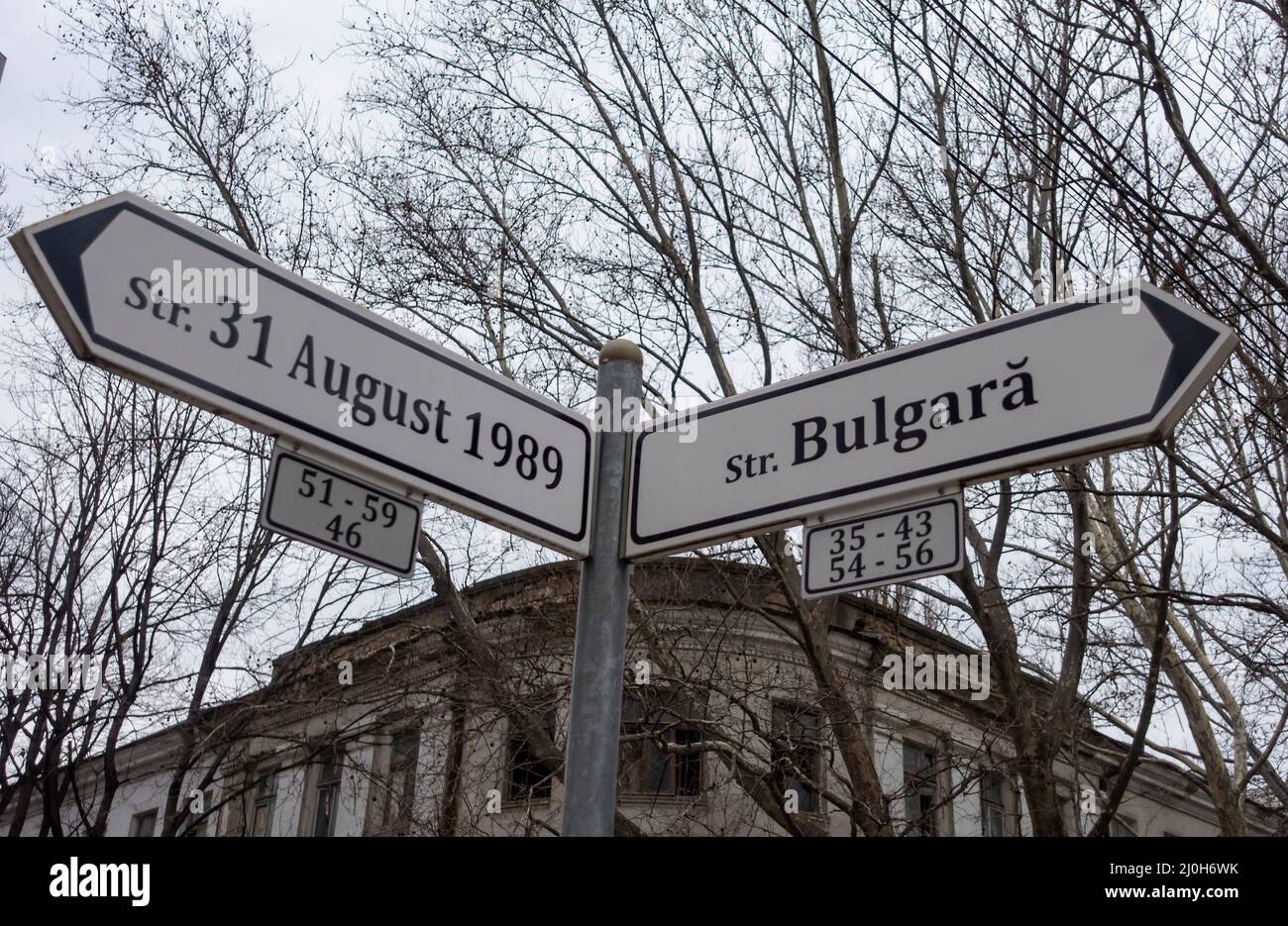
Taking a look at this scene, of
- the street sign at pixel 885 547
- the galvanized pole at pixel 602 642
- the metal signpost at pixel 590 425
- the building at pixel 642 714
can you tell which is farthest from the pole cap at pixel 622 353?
the building at pixel 642 714

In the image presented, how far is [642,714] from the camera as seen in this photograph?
11.8m

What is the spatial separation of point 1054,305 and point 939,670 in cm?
829

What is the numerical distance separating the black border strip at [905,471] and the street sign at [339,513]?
0.61m

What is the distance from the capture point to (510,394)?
3.18 meters

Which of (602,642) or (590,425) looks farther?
(590,425)

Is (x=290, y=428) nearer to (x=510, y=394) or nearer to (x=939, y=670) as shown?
(x=510, y=394)

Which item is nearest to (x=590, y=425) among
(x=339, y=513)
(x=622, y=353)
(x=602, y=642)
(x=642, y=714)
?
(x=622, y=353)

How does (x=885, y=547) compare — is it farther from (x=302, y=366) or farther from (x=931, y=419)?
(x=302, y=366)

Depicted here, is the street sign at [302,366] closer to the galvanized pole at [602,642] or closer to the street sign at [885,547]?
the galvanized pole at [602,642]

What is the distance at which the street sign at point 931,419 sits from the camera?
104 inches

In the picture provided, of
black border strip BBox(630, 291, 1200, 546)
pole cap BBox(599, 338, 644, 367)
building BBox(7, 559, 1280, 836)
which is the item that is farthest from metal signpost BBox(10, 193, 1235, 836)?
building BBox(7, 559, 1280, 836)

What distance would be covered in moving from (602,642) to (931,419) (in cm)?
91

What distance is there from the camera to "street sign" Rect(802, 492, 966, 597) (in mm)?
2773
